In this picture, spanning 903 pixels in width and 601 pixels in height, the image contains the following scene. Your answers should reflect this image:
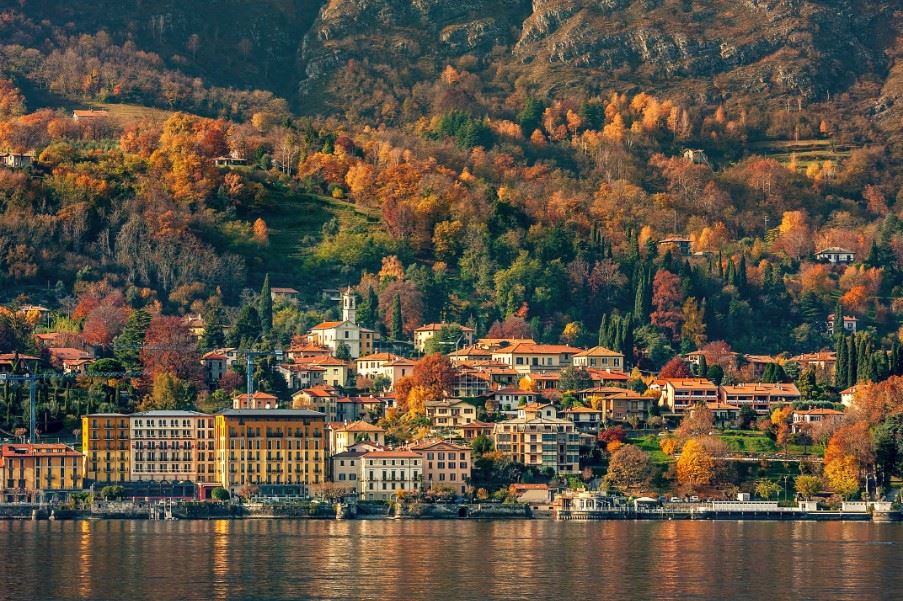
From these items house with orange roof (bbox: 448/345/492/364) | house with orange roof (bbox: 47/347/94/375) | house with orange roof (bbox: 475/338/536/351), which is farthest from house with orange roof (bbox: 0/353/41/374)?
house with orange roof (bbox: 475/338/536/351)

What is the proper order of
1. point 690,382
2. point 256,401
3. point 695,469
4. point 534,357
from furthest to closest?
point 534,357 → point 690,382 → point 256,401 → point 695,469

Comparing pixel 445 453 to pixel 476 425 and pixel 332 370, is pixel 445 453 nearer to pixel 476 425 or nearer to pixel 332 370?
pixel 476 425

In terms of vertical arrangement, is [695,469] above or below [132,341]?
below

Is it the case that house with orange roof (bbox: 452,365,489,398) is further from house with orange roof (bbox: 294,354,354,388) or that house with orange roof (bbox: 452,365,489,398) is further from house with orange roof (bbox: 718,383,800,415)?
house with orange roof (bbox: 718,383,800,415)

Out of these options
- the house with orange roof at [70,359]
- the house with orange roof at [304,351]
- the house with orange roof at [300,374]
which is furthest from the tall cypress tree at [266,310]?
the house with orange roof at [70,359]

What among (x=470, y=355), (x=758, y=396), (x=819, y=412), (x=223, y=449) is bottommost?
(x=223, y=449)

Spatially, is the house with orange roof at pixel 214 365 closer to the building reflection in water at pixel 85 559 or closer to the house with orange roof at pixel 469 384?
the house with orange roof at pixel 469 384

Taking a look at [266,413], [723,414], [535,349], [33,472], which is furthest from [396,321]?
[33,472]
